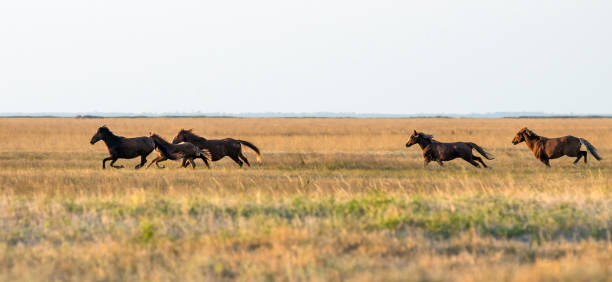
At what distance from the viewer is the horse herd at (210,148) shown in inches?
Result: 800

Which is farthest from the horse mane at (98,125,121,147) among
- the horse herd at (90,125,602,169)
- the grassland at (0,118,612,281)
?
the grassland at (0,118,612,281)

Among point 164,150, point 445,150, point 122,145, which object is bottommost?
point 445,150

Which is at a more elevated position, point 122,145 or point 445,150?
point 122,145

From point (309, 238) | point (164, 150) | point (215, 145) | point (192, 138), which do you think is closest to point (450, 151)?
point (215, 145)

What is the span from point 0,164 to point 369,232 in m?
17.1

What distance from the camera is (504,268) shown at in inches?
277

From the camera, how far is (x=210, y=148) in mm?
21031

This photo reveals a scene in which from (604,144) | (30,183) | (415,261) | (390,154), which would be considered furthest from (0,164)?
(604,144)

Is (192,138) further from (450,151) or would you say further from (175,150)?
(450,151)

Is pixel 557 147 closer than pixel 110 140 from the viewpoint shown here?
No

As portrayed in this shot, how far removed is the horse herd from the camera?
66.7 ft

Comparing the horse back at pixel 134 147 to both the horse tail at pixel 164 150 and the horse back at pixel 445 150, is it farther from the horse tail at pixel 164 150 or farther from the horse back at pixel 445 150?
the horse back at pixel 445 150

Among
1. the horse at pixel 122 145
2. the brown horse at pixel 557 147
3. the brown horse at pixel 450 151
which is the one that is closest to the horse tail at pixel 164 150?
the horse at pixel 122 145

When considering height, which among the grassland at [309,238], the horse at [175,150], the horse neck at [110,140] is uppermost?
the horse neck at [110,140]
